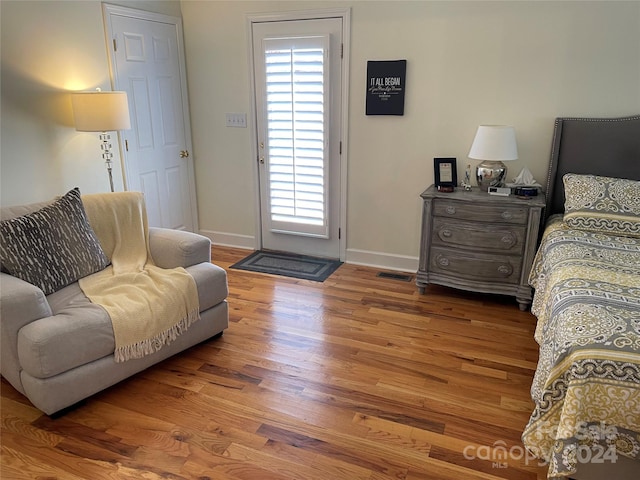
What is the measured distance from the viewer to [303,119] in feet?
13.4

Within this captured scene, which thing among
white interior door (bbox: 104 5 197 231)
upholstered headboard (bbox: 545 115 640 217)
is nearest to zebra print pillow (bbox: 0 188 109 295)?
white interior door (bbox: 104 5 197 231)

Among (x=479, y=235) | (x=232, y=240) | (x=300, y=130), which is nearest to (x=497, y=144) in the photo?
(x=479, y=235)

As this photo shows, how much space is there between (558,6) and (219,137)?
2.96m

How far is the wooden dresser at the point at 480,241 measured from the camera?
327 centimetres

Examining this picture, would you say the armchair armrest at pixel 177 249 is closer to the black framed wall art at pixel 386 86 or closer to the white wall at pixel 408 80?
the white wall at pixel 408 80

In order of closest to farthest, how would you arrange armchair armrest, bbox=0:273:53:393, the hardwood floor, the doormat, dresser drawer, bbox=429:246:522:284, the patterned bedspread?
the patterned bedspread, the hardwood floor, armchair armrest, bbox=0:273:53:393, dresser drawer, bbox=429:246:522:284, the doormat

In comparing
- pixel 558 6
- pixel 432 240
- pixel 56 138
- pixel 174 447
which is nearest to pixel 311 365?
pixel 174 447

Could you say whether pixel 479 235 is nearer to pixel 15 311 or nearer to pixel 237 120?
pixel 237 120

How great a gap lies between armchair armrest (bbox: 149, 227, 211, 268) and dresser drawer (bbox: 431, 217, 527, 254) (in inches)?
66.8

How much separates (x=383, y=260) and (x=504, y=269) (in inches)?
44.1

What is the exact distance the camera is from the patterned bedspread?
1.68 metres

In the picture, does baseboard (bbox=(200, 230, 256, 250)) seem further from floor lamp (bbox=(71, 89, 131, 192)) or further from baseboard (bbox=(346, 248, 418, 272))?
floor lamp (bbox=(71, 89, 131, 192))

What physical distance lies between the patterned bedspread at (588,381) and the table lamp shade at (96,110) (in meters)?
2.93

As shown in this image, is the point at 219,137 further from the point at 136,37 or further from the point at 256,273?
the point at 256,273
